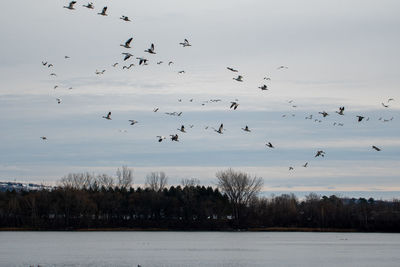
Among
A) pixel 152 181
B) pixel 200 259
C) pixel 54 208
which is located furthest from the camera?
pixel 152 181

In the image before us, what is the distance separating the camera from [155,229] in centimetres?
12619

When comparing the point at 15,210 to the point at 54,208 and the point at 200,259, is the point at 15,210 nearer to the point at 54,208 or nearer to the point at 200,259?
the point at 54,208

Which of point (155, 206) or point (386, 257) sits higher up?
point (155, 206)

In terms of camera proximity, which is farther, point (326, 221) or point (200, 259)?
point (326, 221)

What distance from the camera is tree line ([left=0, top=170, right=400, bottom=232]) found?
392 ft

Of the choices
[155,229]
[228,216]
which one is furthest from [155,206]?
[228,216]

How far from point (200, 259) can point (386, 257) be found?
669 inches

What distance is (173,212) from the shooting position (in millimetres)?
126500

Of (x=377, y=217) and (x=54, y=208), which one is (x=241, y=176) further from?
(x=54, y=208)

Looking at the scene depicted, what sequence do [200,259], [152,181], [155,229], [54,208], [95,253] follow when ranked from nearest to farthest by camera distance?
[200,259] → [95,253] → [54,208] → [155,229] → [152,181]

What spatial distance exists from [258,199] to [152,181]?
82.7 feet

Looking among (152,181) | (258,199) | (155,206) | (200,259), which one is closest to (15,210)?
(155,206)

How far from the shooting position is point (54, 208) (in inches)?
4665

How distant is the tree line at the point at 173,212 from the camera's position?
119500 millimetres
